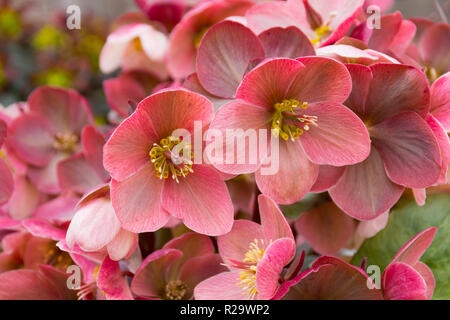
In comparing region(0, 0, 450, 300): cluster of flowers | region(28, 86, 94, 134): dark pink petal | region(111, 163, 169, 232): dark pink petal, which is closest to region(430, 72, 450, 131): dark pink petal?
region(0, 0, 450, 300): cluster of flowers

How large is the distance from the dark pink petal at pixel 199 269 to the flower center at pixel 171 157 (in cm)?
7

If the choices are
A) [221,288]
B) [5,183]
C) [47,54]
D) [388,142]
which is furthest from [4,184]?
[47,54]

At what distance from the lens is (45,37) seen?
1125 millimetres

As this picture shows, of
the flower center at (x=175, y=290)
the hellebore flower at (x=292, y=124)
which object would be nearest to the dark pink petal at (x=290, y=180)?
the hellebore flower at (x=292, y=124)

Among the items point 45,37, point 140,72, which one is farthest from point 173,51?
point 45,37

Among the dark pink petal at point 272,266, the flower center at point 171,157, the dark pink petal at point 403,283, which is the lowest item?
the dark pink petal at point 403,283

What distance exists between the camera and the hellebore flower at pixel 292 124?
334mm

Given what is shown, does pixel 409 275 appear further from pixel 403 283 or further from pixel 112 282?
pixel 112 282

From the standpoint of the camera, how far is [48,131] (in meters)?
0.54

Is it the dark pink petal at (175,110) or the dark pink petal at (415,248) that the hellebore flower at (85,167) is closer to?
the dark pink petal at (175,110)

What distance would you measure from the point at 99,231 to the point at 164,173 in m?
0.06

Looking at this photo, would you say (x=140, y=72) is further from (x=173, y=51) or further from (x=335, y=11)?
(x=335, y=11)

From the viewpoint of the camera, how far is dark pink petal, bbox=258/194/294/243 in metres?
0.32

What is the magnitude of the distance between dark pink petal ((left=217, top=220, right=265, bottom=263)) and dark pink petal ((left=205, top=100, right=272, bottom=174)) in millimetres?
51
